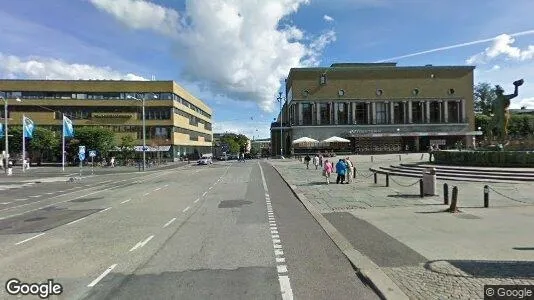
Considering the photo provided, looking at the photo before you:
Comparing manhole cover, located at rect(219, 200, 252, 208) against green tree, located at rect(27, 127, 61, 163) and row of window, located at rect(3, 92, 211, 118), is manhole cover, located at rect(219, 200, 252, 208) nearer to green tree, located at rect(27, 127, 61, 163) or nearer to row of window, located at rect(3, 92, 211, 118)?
green tree, located at rect(27, 127, 61, 163)

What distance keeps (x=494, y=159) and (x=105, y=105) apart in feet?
246

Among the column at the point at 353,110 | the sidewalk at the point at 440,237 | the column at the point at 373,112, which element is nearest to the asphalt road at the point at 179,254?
the sidewalk at the point at 440,237

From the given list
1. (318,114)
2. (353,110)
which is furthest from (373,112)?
(318,114)

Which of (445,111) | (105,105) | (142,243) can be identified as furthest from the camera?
(445,111)

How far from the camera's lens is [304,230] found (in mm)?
12164

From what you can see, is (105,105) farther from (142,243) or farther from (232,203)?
(142,243)

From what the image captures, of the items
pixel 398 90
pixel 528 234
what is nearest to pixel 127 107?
pixel 398 90

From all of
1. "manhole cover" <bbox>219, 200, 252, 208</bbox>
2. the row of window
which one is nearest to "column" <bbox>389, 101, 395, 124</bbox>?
the row of window

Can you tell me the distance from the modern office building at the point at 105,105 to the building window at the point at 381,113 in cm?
4002

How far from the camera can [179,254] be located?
365 inches

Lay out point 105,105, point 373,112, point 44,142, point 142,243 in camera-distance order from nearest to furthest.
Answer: point 142,243 < point 44,142 < point 105,105 < point 373,112

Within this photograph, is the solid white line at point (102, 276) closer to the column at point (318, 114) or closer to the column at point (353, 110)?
the column at point (318, 114)

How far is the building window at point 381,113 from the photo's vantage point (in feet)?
309

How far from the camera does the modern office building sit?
86.3 metres
